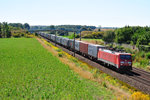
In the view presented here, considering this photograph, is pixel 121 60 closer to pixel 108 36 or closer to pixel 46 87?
pixel 46 87

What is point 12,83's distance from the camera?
18203mm

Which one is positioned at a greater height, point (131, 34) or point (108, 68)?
point (131, 34)

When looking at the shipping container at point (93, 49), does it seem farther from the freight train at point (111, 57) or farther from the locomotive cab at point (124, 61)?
the locomotive cab at point (124, 61)

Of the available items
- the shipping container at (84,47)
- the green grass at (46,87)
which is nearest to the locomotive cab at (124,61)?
the green grass at (46,87)

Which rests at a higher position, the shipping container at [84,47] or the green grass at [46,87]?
the shipping container at [84,47]

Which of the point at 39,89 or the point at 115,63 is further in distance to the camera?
the point at 115,63

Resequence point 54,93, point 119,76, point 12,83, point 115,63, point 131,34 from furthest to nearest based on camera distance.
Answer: point 131,34, point 115,63, point 119,76, point 12,83, point 54,93

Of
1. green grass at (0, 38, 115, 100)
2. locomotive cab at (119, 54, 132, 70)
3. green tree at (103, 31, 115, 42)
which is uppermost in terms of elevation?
green tree at (103, 31, 115, 42)

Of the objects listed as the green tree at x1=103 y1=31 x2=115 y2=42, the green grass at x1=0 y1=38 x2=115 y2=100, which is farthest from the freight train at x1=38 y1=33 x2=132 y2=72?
the green tree at x1=103 y1=31 x2=115 y2=42

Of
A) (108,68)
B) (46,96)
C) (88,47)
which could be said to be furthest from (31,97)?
(88,47)

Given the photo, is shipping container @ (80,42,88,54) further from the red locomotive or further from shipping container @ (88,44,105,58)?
the red locomotive

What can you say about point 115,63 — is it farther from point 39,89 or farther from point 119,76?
point 39,89

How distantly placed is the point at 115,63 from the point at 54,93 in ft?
48.7

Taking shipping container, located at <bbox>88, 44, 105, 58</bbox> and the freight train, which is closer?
the freight train
